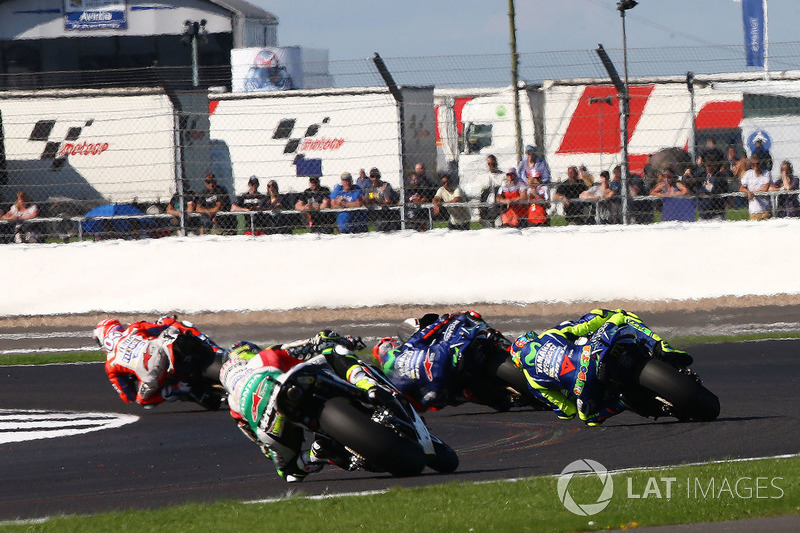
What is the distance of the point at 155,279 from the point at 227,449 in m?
6.84

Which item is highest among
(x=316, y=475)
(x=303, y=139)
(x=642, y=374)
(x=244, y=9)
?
(x=244, y=9)

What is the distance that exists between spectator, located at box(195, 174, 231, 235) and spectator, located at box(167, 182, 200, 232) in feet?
0.23

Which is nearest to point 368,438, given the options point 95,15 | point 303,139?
point 303,139

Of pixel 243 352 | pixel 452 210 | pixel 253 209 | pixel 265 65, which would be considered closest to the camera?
pixel 243 352

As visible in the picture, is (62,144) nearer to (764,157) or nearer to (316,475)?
(764,157)

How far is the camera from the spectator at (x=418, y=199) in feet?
48.4

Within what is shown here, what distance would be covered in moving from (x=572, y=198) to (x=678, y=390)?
7317mm

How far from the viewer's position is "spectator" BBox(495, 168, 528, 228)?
580 inches

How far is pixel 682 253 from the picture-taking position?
45.4 feet

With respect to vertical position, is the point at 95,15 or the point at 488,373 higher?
the point at 95,15

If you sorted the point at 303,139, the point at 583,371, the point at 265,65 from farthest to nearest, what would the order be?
the point at 265,65
the point at 303,139
the point at 583,371

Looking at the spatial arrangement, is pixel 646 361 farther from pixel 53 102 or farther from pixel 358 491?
pixel 53 102

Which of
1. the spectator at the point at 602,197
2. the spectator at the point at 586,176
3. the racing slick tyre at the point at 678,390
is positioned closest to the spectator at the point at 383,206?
the spectator at the point at 602,197

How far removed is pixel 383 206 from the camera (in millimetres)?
14977
